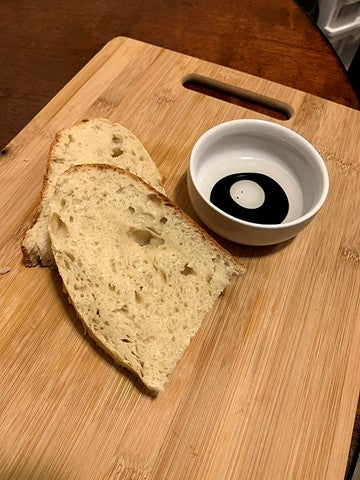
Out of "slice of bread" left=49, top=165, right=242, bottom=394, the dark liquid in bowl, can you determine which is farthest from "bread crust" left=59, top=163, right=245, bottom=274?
the dark liquid in bowl

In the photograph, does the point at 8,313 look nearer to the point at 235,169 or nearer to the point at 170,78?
the point at 235,169

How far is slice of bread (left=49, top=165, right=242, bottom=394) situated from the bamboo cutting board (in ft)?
0.17

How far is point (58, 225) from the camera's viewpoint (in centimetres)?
117

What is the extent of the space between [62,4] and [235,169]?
1139mm

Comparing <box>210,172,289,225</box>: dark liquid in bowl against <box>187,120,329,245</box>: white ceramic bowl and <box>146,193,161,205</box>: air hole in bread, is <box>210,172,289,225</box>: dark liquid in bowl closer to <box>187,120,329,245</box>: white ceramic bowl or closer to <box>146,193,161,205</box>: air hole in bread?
<box>187,120,329,245</box>: white ceramic bowl

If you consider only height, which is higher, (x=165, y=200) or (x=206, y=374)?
(x=165, y=200)

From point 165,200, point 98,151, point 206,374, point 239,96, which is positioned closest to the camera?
point 206,374

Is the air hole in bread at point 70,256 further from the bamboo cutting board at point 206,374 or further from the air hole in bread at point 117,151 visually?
the air hole in bread at point 117,151

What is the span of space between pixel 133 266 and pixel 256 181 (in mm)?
428

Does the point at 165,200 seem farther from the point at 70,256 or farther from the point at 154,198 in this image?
the point at 70,256

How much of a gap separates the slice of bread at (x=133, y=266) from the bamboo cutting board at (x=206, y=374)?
5cm

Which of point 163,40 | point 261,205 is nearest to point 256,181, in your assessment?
point 261,205

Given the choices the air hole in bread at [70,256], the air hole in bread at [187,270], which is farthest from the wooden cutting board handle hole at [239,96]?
the air hole in bread at [70,256]

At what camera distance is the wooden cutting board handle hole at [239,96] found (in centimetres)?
161
